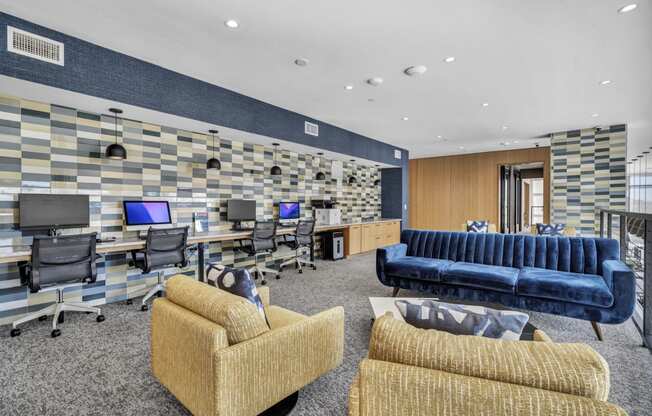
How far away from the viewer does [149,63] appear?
11.6 ft

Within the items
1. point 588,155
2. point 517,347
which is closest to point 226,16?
point 517,347

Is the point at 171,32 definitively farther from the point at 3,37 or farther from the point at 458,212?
the point at 458,212

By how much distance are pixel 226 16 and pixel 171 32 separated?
65 cm

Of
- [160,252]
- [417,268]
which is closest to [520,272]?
[417,268]

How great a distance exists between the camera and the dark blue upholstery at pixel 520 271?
2.76 m

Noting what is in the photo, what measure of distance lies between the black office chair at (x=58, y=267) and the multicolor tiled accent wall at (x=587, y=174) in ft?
27.0

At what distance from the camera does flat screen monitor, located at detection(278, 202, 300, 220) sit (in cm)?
597

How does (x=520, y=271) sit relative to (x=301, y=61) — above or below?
below

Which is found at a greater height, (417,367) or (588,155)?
(588,155)

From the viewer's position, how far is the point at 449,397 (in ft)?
2.84

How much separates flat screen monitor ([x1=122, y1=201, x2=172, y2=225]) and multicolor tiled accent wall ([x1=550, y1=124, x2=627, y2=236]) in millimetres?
7585

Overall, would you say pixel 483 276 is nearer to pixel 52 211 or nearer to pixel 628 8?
pixel 628 8

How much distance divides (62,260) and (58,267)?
0.08 metres

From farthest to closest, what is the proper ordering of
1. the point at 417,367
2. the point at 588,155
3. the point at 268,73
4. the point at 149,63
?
the point at 588,155
the point at 268,73
the point at 149,63
the point at 417,367
